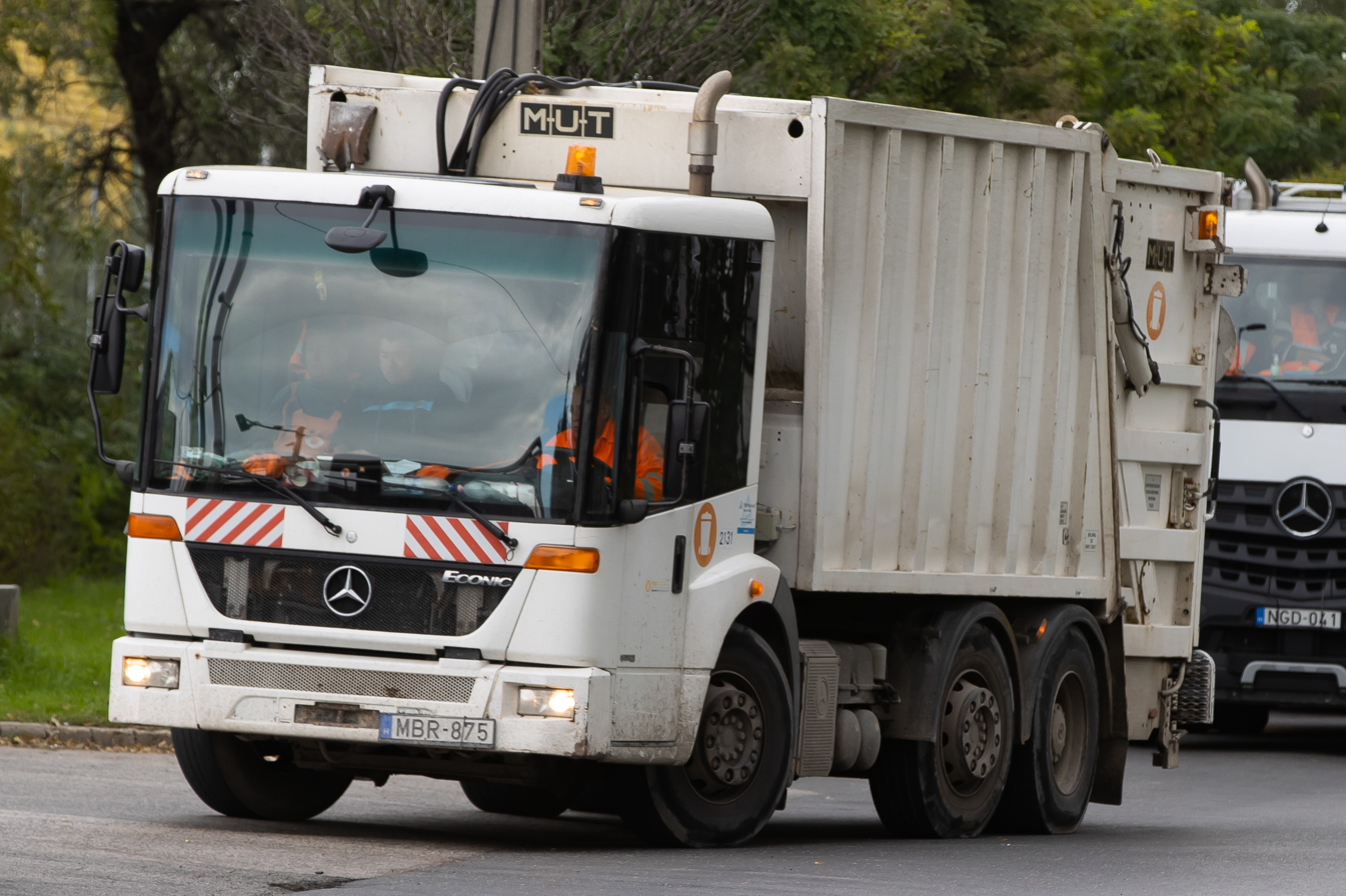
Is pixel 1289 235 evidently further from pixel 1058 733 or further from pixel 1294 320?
pixel 1058 733

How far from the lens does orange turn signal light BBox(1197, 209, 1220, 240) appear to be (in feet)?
40.2

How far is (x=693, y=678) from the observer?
8.73 m

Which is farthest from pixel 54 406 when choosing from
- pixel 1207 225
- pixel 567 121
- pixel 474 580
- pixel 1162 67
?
pixel 474 580

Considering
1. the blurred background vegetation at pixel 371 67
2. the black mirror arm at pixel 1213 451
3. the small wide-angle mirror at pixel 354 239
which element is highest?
the blurred background vegetation at pixel 371 67

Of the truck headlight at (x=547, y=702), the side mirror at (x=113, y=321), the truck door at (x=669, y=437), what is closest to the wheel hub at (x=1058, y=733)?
the truck door at (x=669, y=437)

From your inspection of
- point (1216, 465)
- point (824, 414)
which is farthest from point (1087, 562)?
point (824, 414)

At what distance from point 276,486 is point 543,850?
1.93 meters

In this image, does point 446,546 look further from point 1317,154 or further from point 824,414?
point 1317,154

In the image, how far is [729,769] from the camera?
9.11m

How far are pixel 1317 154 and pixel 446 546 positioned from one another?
20.3 m

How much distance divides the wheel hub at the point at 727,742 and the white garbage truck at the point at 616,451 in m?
0.01

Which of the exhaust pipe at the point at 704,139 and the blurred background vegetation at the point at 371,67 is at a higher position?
the blurred background vegetation at the point at 371,67

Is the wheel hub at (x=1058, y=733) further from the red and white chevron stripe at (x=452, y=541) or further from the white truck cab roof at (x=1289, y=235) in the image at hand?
the white truck cab roof at (x=1289, y=235)

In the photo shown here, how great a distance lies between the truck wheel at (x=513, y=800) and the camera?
426 inches
